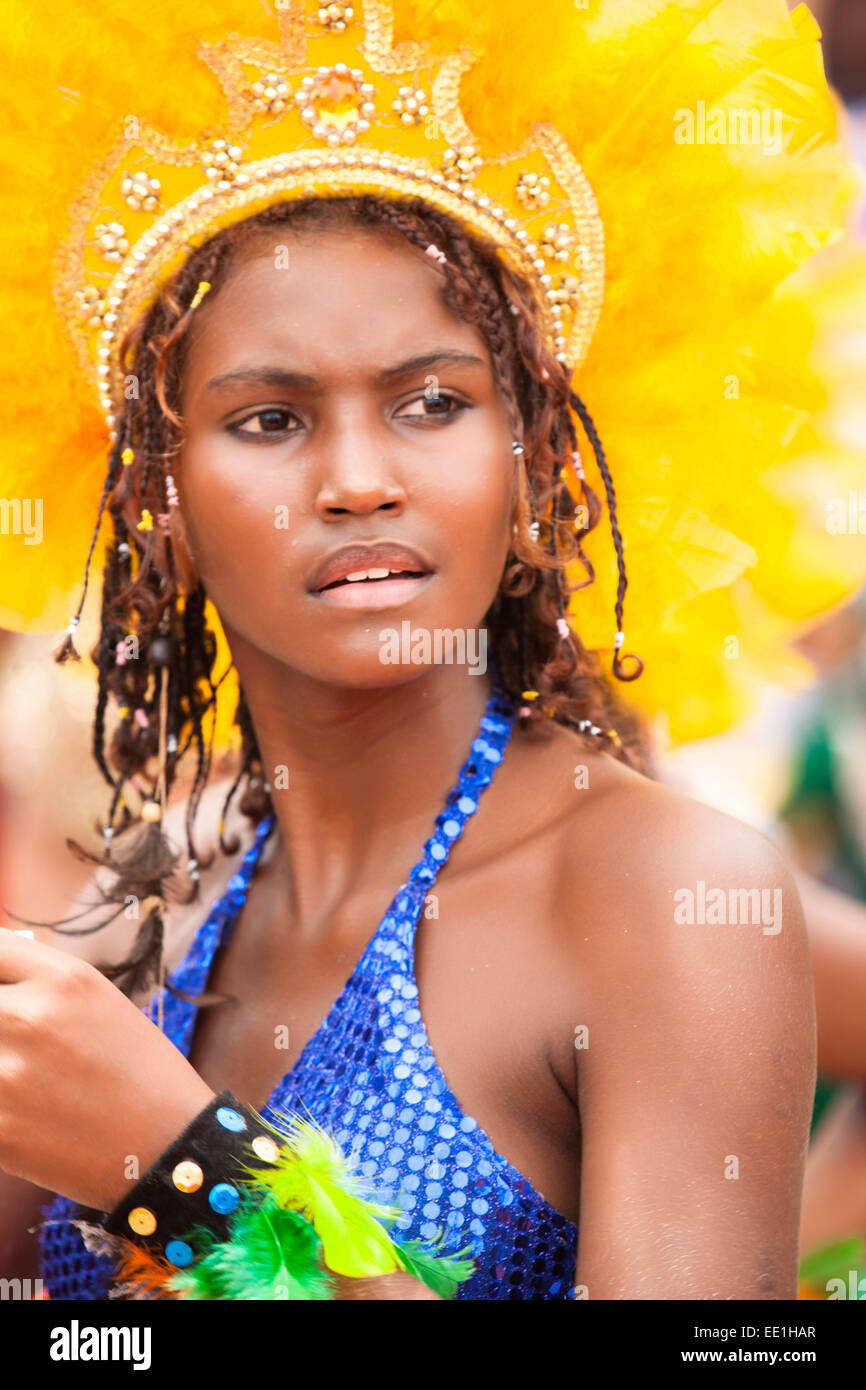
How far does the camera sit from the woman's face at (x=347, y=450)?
208 centimetres

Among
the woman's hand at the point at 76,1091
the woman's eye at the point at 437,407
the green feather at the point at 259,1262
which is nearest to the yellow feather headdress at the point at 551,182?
the woman's eye at the point at 437,407

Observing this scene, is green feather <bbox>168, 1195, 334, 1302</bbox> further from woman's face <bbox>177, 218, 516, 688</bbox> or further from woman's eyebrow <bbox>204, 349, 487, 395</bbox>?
woman's eyebrow <bbox>204, 349, 487, 395</bbox>

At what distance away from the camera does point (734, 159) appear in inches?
89.3

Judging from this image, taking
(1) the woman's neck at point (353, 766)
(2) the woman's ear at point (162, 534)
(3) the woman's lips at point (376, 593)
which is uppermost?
(2) the woman's ear at point (162, 534)

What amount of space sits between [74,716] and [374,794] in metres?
1.40

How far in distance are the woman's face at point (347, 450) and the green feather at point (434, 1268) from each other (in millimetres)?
743

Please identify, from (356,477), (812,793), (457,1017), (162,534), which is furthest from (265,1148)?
(812,793)

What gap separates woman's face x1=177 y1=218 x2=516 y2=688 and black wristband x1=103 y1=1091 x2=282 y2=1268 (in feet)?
2.10

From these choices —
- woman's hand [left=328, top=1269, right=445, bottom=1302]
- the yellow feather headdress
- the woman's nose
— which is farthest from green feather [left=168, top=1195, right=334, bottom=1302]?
the yellow feather headdress

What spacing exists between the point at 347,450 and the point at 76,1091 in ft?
2.89

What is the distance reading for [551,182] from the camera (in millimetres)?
2307

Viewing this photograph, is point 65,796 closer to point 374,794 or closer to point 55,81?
point 374,794

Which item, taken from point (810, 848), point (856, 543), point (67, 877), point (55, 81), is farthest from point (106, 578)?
point (810, 848)

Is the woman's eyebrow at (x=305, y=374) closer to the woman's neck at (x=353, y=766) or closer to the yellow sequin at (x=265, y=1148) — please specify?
the woman's neck at (x=353, y=766)
